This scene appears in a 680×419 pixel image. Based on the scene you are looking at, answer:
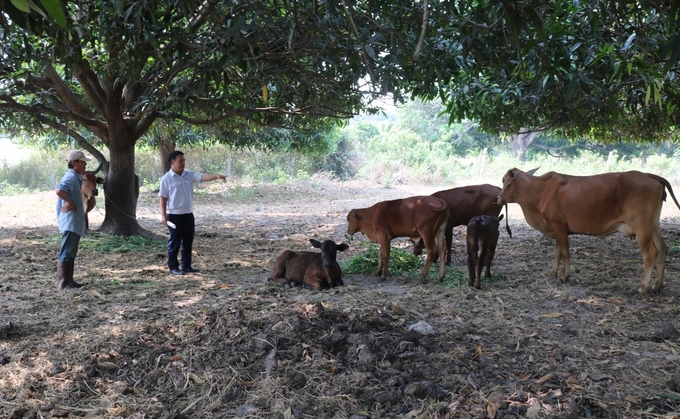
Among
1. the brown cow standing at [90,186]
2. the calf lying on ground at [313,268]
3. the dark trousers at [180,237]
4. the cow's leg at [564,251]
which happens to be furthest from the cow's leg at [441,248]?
the brown cow standing at [90,186]

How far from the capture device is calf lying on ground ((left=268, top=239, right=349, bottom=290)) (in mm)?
6711

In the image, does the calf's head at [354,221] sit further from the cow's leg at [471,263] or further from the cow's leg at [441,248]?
the cow's leg at [471,263]

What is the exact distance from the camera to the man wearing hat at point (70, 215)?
6.28 m

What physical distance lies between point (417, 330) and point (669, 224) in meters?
11.7

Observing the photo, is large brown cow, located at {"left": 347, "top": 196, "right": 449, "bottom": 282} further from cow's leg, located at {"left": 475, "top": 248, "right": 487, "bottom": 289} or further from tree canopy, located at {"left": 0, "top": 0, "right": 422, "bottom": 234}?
tree canopy, located at {"left": 0, "top": 0, "right": 422, "bottom": 234}

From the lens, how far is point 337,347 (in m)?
4.34

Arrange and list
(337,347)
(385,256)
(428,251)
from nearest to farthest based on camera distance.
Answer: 1. (337,347)
2. (428,251)
3. (385,256)

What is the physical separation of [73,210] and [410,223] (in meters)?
4.11

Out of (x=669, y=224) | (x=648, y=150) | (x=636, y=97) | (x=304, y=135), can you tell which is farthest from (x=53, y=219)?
(x=648, y=150)

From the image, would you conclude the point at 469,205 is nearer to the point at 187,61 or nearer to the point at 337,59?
the point at 337,59

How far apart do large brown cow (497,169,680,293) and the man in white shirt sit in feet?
14.0

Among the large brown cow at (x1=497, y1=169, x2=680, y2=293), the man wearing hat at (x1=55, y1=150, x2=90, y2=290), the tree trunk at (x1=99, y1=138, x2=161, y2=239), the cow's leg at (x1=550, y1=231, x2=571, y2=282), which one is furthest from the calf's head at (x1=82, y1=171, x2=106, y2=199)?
the cow's leg at (x1=550, y1=231, x2=571, y2=282)

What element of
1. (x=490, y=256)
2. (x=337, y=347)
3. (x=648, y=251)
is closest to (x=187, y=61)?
(x=490, y=256)

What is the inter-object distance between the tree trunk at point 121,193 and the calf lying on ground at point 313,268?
497 cm
